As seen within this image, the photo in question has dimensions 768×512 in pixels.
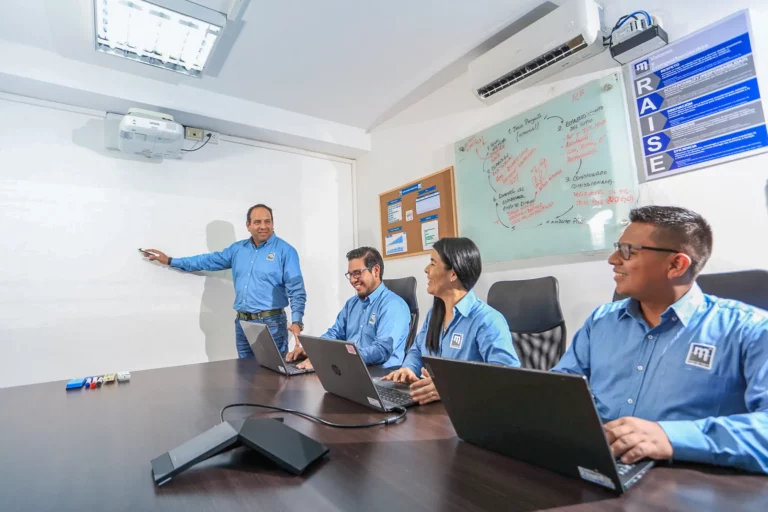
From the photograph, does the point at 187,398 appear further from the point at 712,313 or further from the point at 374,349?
the point at 712,313

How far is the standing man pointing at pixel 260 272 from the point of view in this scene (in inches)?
115

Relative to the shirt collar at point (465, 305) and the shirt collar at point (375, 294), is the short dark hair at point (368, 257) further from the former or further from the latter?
the shirt collar at point (465, 305)

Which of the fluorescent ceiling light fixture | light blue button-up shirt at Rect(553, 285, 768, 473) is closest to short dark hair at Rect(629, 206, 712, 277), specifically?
light blue button-up shirt at Rect(553, 285, 768, 473)

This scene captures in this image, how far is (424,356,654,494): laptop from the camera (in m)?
0.56

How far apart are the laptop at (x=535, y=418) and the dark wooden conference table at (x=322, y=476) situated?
0.07 feet

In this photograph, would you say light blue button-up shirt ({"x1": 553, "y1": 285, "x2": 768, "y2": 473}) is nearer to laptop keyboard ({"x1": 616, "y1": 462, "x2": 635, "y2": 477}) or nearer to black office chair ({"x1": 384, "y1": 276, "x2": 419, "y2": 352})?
laptop keyboard ({"x1": 616, "y1": 462, "x2": 635, "y2": 477})

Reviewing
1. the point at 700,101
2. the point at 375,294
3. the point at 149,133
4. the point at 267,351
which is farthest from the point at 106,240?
the point at 700,101

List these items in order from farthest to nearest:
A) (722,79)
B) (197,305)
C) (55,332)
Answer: (197,305), (55,332), (722,79)

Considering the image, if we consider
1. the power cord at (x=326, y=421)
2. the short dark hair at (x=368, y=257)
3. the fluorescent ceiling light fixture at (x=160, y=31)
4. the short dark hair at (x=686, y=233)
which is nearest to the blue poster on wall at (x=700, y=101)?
the short dark hair at (x=686, y=233)

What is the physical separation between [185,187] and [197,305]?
935 mm

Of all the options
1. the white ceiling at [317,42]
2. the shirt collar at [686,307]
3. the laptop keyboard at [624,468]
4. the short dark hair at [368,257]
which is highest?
the white ceiling at [317,42]

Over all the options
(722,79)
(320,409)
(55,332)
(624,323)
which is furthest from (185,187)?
(722,79)

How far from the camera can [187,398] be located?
1259 millimetres

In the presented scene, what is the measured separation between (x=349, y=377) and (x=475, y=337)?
51 centimetres
